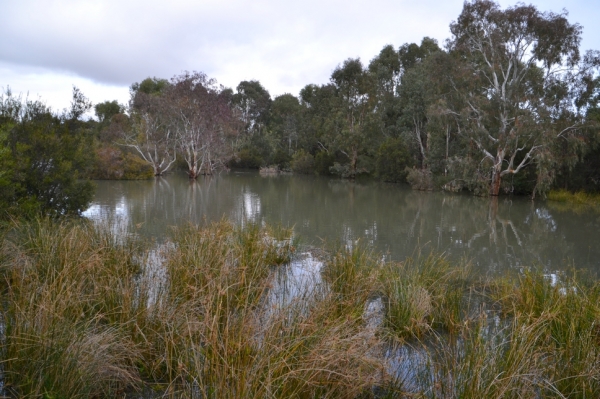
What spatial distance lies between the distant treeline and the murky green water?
241cm

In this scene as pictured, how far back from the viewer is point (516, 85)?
2069 centimetres

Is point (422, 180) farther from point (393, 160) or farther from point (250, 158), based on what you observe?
point (250, 158)

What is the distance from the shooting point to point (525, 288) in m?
4.27

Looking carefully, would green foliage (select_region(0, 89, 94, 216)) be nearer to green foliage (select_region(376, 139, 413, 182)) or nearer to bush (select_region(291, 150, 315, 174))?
green foliage (select_region(376, 139, 413, 182))

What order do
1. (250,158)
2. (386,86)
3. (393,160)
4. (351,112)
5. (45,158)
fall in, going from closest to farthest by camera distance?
(45,158)
(393,160)
(386,86)
(351,112)
(250,158)

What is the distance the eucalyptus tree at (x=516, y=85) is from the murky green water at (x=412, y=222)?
111 inches

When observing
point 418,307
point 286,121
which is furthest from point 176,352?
point 286,121

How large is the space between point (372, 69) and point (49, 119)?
2990 cm

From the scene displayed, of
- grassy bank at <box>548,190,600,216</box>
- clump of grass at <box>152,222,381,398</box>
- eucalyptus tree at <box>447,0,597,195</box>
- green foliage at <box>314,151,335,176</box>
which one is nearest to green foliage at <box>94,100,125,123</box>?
green foliage at <box>314,151,335,176</box>

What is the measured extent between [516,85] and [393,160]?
378 inches

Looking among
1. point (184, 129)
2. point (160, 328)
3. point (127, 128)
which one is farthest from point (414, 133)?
point (160, 328)

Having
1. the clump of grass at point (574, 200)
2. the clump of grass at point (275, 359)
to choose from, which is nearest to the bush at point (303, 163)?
the clump of grass at point (574, 200)

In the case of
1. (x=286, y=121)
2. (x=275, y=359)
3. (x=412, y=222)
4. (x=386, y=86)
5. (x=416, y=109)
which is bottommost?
(x=412, y=222)

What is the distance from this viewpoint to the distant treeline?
2012cm
